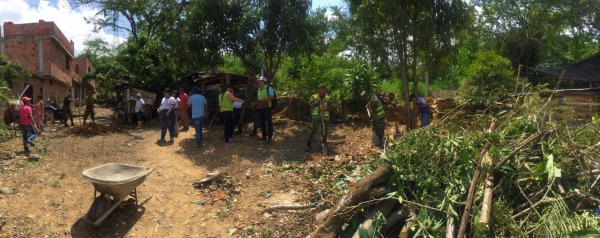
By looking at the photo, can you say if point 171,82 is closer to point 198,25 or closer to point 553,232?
point 198,25

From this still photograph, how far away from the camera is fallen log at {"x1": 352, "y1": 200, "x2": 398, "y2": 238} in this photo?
4230 mm

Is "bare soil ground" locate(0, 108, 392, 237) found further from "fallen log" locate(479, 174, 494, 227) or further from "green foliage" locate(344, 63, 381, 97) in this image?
"green foliage" locate(344, 63, 381, 97)

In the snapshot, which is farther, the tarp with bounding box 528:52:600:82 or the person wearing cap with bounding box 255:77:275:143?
the tarp with bounding box 528:52:600:82

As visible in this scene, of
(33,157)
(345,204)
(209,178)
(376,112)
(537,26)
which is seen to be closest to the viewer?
(345,204)

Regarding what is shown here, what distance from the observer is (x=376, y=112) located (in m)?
8.50

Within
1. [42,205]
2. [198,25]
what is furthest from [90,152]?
[198,25]

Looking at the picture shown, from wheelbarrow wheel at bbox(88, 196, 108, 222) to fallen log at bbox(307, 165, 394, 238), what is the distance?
2.93 m

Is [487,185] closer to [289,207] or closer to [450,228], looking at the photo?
[450,228]

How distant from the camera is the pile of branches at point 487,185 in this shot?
356cm

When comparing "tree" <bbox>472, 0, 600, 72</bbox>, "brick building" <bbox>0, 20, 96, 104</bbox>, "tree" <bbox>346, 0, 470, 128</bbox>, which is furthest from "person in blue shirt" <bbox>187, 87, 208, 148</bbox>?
"tree" <bbox>472, 0, 600, 72</bbox>

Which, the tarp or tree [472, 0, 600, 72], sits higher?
tree [472, 0, 600, 72]

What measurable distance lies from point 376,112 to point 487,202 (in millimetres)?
4886

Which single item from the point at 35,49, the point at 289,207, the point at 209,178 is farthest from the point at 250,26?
the point at 35,49

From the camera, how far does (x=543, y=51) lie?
19453 mm
